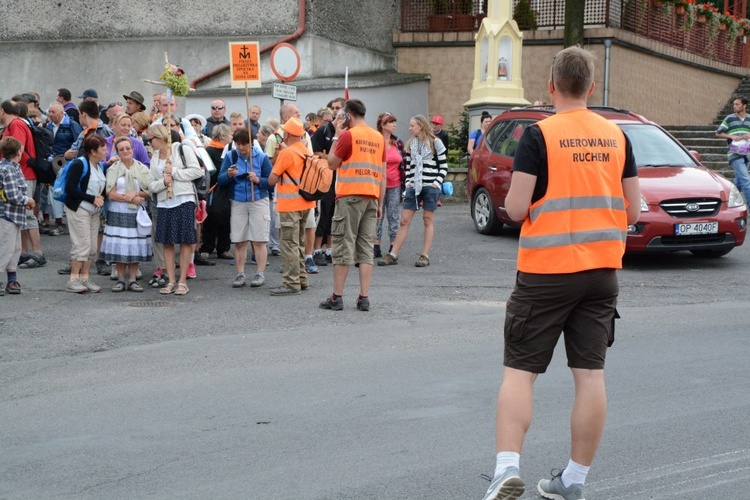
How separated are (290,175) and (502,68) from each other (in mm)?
13072

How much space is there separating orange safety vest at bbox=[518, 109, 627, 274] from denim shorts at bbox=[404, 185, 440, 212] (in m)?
8.44

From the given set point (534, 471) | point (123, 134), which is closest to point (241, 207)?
point (123, 134)

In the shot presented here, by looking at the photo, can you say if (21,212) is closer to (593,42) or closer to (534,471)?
(534,471)

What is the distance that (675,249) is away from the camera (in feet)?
41.5

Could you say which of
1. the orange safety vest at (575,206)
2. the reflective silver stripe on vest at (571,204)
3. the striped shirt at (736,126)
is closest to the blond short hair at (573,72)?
the orange safety vest at (575,206)

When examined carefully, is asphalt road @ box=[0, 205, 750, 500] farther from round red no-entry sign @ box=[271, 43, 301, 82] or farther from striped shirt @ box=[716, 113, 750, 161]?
striped shirt @ box=[716, 113, 750, 161]

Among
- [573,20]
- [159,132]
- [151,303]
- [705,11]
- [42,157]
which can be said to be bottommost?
[151,303]

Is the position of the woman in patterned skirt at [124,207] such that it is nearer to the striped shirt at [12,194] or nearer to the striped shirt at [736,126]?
the striped shirt at [12,194]

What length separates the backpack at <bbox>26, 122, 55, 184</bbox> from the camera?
13422mm

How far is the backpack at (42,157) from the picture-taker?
13422mm

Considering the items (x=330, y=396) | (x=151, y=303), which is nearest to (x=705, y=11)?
(x=151, y=303)

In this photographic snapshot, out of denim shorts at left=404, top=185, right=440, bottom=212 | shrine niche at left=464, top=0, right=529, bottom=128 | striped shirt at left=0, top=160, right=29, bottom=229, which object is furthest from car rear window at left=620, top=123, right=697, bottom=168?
shrine niche at left=464, top=0, right=529, bottom=128

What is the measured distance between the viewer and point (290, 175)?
427 inches

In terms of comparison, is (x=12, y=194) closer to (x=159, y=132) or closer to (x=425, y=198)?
(x=159, y=132)
